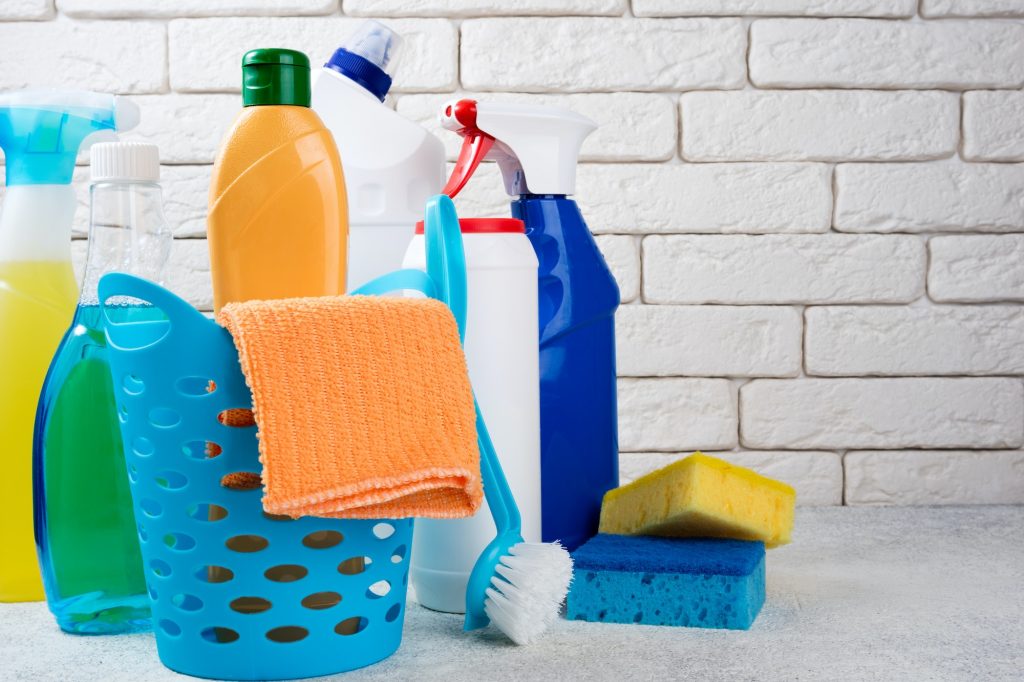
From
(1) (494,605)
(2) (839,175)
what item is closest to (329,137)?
(1) (494,605)

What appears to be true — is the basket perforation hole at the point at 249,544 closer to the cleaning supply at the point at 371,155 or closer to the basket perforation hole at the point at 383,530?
the basket perforation hole at the point at 383,530

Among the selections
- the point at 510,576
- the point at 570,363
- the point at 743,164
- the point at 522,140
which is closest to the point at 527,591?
the point at 510,576

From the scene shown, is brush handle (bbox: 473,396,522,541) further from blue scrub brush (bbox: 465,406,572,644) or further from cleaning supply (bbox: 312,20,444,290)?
cleaning supply (bbox: 312,20,444,290)

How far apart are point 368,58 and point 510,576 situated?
0.42m

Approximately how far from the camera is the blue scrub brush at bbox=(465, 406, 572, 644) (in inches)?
26.2

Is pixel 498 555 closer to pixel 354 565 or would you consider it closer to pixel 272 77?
pixel 354 565

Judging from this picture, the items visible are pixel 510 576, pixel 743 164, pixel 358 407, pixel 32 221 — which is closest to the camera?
pixel 358 407

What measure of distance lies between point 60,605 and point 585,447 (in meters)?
0.39

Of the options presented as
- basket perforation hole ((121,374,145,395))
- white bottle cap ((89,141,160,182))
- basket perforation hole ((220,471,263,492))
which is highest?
white bottle cap ((89,141,160,182))

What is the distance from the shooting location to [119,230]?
2.38 feet

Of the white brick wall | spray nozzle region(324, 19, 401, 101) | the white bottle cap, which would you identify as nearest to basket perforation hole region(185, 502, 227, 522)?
the white bottle cap

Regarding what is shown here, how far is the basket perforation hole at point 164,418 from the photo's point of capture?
0.59 metres

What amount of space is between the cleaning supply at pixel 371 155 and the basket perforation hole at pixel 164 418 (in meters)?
0.27

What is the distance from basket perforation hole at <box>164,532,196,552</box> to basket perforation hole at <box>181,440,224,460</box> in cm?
4
